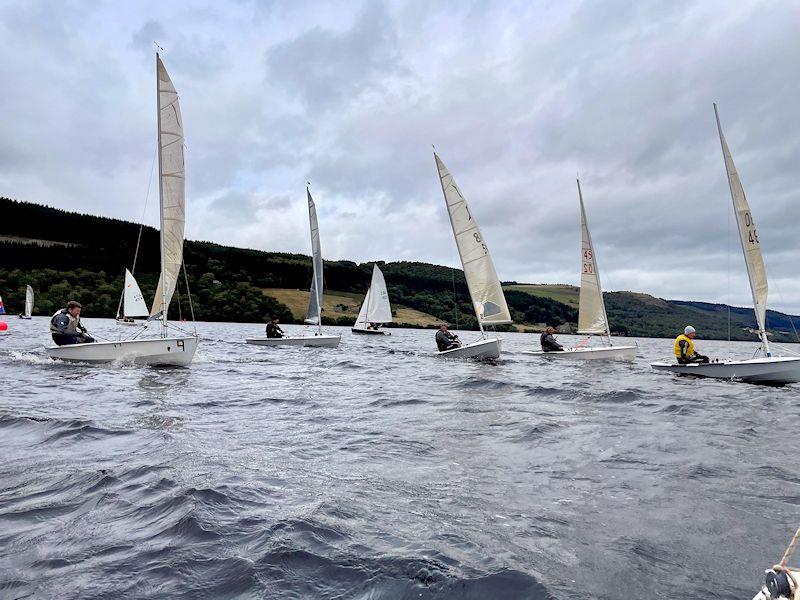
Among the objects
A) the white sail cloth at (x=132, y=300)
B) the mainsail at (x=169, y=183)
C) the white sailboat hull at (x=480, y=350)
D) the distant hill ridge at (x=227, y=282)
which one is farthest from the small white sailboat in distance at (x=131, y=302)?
the distant hill ridge at (x=227, y=282)

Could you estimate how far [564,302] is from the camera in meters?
155

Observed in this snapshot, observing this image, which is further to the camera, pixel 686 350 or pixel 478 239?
pixel 478 239

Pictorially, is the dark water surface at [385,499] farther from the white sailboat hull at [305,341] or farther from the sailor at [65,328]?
the white sailboat hull at [305,341]

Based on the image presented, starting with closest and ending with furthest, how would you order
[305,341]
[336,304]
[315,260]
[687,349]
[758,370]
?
[758,370], [687,349], [305,341], [315,260], [336,304]

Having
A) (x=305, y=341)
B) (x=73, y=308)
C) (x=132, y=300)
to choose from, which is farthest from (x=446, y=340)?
(x=132, y=300)

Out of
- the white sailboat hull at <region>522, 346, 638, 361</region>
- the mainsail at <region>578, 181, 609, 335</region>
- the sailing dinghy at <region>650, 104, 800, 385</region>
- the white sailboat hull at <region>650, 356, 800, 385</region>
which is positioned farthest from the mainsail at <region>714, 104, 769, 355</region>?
the mainsail at <region>578, 181, 609, 335</region>

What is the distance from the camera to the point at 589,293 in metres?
31.3

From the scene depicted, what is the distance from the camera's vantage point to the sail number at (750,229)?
20656 millimetres

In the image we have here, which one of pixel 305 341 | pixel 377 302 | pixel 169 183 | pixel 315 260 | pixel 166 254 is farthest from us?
pixel 377 302

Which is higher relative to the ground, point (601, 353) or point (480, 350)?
point (480, 350)

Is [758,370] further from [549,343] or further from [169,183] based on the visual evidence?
[169,183]

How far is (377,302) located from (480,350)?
38.2 m

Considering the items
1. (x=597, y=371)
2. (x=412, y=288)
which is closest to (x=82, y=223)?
(x=412, y=288)

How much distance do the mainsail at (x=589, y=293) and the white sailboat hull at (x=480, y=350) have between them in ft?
23.4
